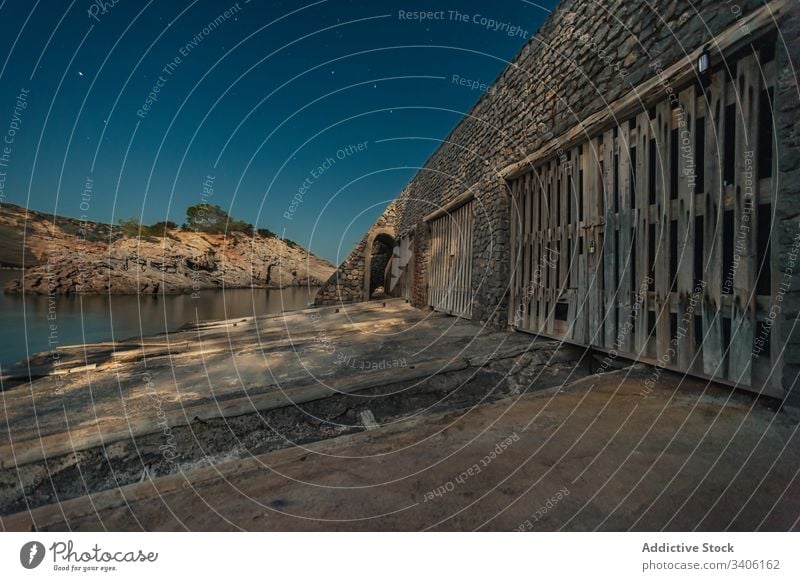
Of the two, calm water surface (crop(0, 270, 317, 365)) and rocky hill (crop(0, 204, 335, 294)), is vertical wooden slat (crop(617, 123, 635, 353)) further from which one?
rocky hill (crop(0, 204, 335, 294))

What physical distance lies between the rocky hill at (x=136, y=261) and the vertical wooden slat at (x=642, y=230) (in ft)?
67.5

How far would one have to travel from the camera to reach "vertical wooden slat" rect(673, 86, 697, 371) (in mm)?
3014

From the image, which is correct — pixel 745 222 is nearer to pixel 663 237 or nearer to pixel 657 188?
pixel 663 237

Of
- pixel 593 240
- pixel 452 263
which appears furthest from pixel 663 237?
pixel 452 263

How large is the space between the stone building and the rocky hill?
19.2 meters

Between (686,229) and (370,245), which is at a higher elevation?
A: (370,245)

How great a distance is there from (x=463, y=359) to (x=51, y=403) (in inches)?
189

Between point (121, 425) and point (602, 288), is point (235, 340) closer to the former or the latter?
point (121, 425)

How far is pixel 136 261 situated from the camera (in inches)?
997

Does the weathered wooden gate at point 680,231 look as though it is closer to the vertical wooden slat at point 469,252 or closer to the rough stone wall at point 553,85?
the rough stone wall at point 553,85

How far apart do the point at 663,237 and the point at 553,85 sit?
2955 millimetres

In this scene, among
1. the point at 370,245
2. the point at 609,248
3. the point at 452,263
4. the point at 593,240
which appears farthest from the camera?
the point at 370,245

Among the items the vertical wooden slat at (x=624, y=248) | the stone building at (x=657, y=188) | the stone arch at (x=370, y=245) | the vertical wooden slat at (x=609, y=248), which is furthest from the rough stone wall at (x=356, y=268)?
the vertical wooden slat at (x=624, y=248)

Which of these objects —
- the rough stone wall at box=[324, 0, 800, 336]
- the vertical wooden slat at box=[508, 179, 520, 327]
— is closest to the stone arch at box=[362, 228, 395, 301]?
the rough stone wall at box=[324, 0, 800, 336]
